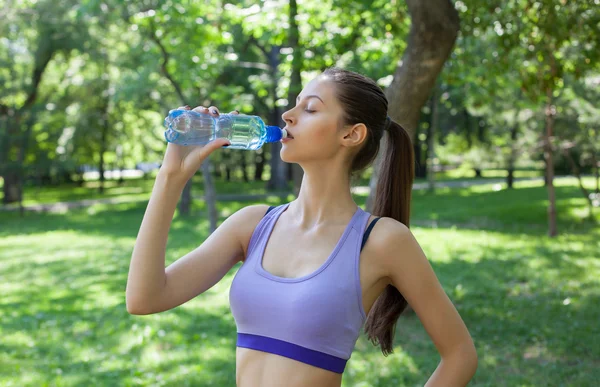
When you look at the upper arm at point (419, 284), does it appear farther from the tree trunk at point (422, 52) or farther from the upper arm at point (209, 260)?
the tree trunk at point (422, 52)

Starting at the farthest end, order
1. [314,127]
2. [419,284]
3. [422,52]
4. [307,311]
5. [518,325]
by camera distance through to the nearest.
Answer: [518,325] → [422,52] → [314,127] → [419,284] → [307,311]

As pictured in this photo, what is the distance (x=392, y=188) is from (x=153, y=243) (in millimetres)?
834

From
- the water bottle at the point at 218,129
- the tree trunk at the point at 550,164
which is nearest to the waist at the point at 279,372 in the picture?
the water bottle at the point at 218,129

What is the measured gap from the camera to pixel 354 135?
226 centimetres

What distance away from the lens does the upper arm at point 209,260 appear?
7.10 ft

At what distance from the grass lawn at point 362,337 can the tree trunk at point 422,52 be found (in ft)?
6.95

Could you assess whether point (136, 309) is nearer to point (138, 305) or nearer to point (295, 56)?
point (138, 305)

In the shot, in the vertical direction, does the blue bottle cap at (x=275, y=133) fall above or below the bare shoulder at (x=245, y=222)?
above

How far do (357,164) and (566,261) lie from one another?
9.99 m

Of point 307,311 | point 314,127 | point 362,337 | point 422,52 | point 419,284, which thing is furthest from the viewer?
point 362,337

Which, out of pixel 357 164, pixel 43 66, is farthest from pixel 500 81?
pixel 43 66

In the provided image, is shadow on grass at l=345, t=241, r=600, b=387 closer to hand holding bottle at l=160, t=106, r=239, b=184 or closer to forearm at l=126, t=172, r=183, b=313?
forearm at l=126, t=172, r=183, b=313

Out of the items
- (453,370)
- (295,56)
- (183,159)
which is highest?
(183,159)

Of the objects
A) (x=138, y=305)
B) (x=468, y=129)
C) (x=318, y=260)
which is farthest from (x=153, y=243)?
(x=468, y=129)
